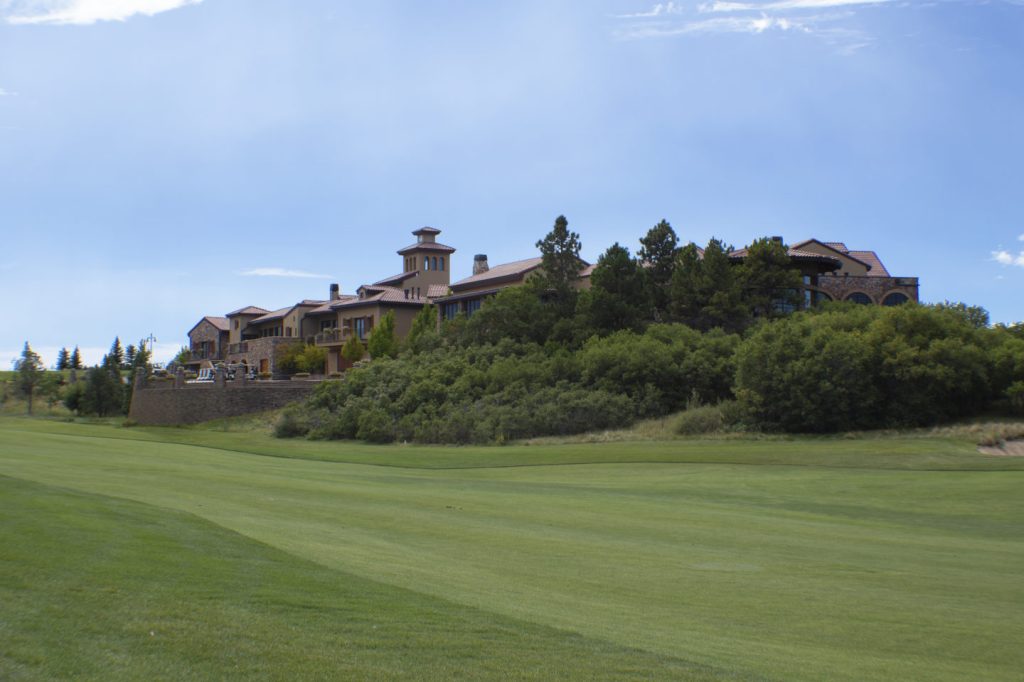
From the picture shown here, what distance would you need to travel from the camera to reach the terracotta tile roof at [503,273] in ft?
258

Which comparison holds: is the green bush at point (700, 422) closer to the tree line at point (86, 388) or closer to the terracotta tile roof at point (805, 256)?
the terracotta tile roof at point (805, 256)

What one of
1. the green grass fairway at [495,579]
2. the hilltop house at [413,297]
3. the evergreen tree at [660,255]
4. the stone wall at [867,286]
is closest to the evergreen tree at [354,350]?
the hilltop house at [413,297]

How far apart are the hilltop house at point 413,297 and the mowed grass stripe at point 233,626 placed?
5769cm

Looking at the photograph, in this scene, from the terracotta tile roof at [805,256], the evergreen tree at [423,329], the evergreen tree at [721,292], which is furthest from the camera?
the evergreen tree at [423,329]

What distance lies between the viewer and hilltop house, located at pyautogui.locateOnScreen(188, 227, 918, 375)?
220 ft

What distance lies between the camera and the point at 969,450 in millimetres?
37562

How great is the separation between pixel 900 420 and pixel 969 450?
8.45 meters

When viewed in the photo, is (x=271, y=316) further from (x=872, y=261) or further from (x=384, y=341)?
(x=872, y=261)

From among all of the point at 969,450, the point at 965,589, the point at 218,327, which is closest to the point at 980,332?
the point at 969,450

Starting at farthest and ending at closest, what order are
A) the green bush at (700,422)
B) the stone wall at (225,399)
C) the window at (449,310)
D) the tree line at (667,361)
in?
the window at (449,310)
the stone wall at (225,399)
the green bush at (700,422)
the tree line at (667,361)

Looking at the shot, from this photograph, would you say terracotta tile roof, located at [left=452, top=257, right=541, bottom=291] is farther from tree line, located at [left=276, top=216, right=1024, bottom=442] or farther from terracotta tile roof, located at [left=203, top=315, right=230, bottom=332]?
terracotta tile roof, located at [left=203, top=315, right=230, bottom=332]

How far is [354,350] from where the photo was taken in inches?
3312

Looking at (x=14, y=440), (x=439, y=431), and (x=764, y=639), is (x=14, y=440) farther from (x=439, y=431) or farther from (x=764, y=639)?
(x=764, y=639)

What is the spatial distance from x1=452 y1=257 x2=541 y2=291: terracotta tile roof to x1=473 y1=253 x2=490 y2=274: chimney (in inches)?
259
